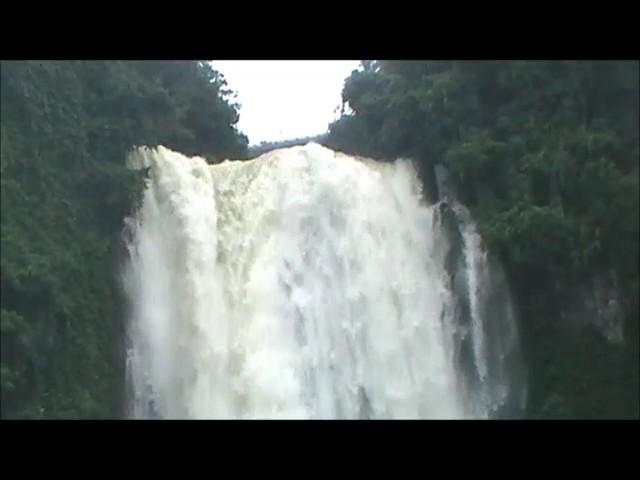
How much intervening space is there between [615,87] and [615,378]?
5.10 meters

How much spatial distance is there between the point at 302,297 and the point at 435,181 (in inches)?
136

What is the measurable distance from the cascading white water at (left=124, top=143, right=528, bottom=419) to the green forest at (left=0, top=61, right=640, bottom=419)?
1.86ft

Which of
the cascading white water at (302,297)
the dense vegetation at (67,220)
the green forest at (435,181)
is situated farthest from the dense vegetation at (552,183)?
the dense vegetation at (67,220)

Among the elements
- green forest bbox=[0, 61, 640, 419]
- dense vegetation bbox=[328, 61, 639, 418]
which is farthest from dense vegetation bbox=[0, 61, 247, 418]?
dense vegetation bbox=[328, 61, 639, 418]

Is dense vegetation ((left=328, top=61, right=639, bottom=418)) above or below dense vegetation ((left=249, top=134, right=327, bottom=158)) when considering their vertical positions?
below

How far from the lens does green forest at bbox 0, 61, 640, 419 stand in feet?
57.9

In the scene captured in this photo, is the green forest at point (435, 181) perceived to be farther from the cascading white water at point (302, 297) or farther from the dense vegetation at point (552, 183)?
the cascading white water at point (302, 297)

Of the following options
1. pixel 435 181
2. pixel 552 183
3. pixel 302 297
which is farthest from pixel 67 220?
pixel 552 183

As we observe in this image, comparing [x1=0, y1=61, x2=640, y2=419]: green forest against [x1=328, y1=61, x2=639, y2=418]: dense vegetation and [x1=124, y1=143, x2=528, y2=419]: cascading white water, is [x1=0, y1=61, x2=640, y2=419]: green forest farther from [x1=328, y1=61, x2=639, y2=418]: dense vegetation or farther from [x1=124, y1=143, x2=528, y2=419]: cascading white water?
[x1=124, y1=143, x2=528, y2=419]: cascading white water

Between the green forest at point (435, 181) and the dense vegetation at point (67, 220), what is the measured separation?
0.03 m

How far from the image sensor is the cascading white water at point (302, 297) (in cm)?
1897

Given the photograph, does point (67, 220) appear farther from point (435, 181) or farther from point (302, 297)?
point (435, 181)

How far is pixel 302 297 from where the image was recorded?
64.0ft

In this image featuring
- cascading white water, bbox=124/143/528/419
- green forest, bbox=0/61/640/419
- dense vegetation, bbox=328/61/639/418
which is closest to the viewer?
green forest, bbox=0/61/640/419
